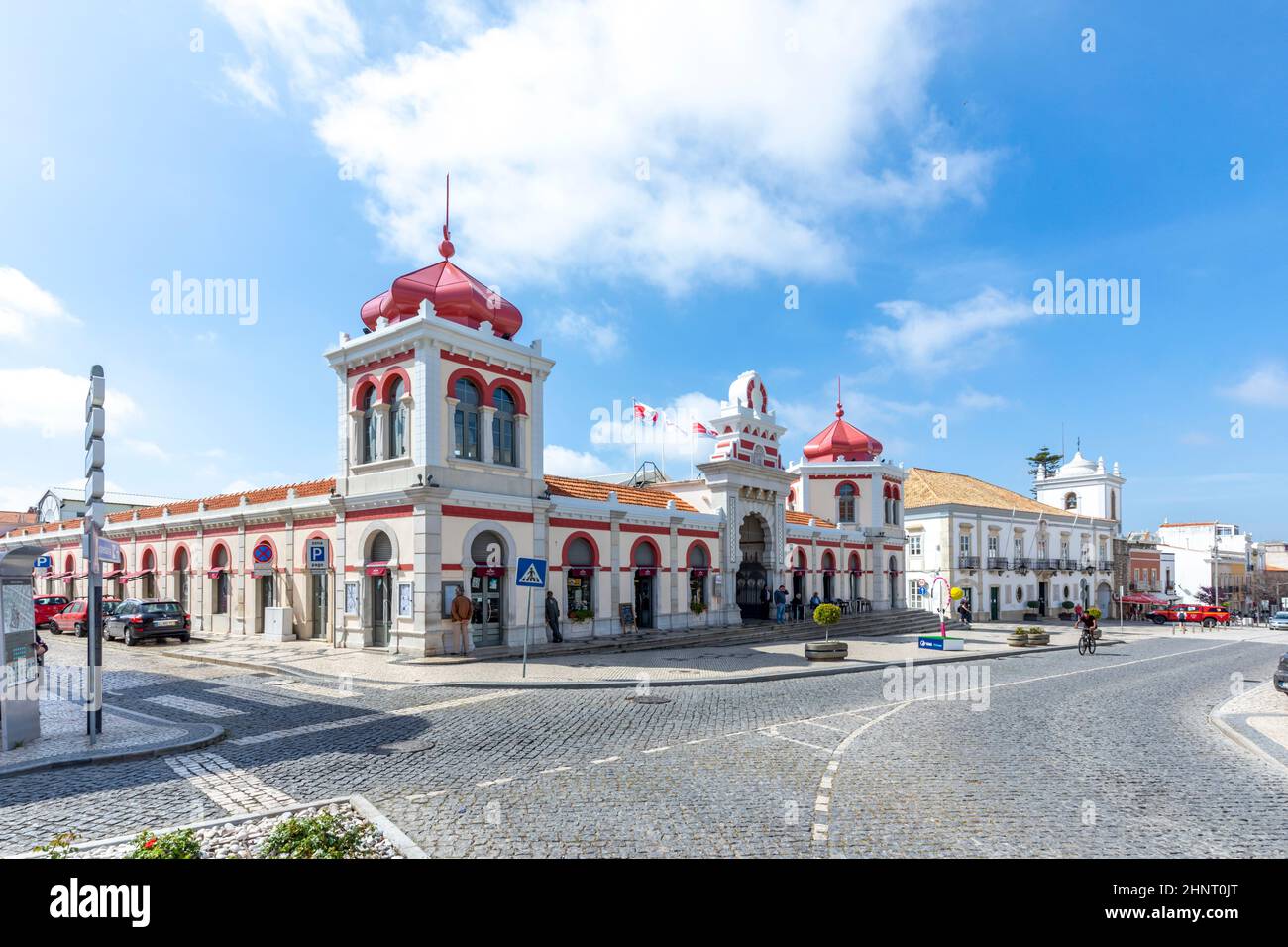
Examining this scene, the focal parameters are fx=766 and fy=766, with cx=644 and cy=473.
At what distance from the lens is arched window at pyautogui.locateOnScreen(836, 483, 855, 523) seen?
40.7 meters

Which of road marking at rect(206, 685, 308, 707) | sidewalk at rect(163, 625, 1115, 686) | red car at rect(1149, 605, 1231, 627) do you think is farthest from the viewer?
red car at rect(1149, 605, 1231, 627)

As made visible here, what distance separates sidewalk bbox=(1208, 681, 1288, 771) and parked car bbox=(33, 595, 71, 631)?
3706cm

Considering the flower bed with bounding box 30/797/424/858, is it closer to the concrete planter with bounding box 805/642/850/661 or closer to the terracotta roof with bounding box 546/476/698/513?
the concrete planter with bounding box 805/642/850/661

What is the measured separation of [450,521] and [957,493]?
39.6 m

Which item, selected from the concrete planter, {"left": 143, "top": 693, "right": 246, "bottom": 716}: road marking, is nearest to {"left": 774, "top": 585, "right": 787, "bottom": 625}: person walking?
the concrete planter

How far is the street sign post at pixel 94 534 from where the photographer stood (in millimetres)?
9977

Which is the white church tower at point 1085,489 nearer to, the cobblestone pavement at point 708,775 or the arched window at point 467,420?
the cobblestone pavement at point 708,775

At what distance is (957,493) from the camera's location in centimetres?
5047

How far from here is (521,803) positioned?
724cm

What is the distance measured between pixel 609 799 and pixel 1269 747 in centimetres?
930

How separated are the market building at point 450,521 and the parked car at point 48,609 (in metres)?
2.37

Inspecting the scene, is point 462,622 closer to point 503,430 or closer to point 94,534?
point 503,430
